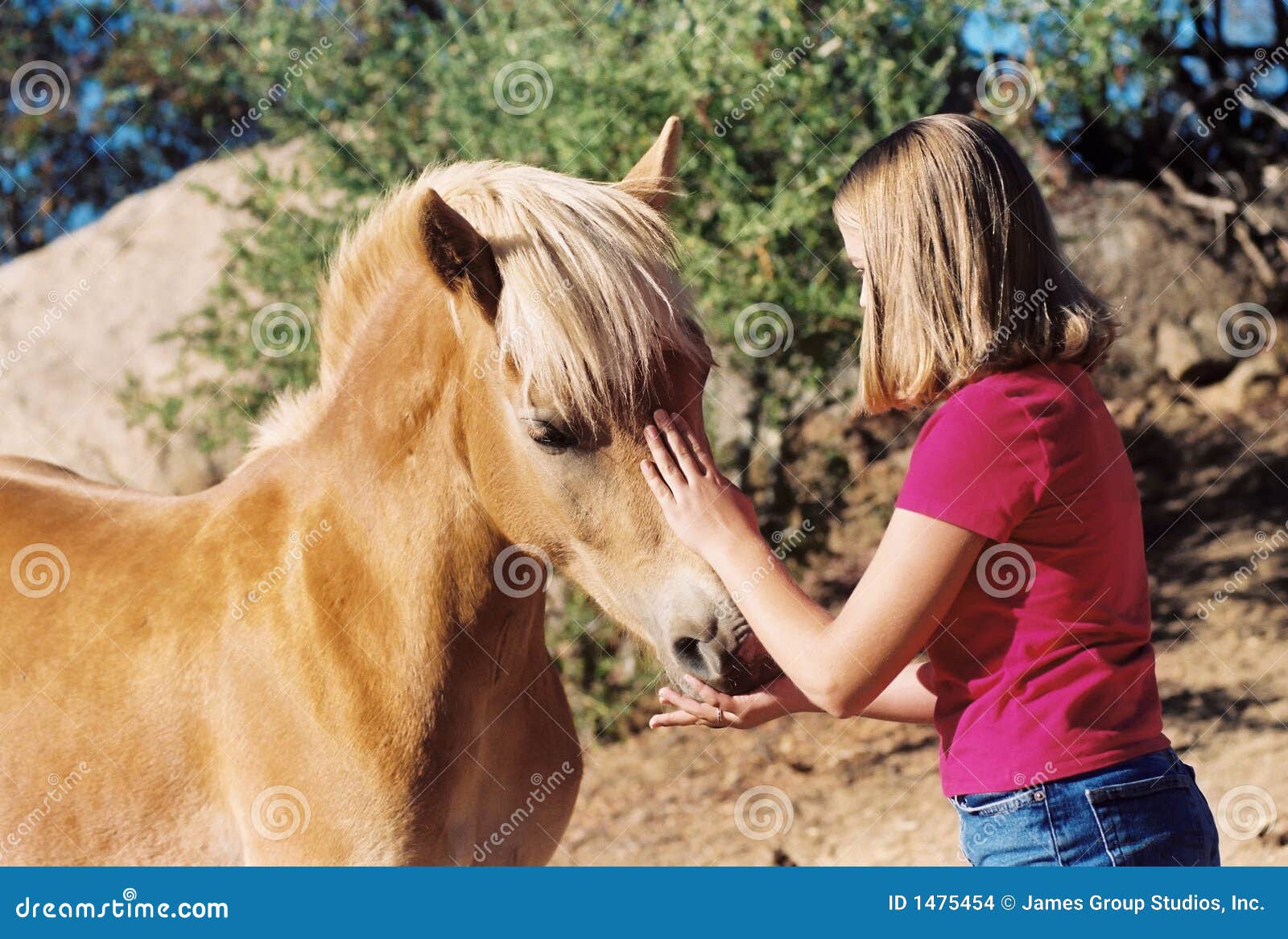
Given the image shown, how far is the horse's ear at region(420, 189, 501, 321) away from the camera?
2.15 meters

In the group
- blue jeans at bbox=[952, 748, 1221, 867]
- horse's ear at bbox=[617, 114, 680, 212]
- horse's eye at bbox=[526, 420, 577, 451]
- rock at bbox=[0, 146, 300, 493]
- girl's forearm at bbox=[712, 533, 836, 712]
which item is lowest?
rock at bbox=[0, 146, 300, 493]

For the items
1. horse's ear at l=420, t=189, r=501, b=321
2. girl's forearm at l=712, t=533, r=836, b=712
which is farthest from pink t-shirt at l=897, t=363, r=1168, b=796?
horse's ear at l=420, t=189, r=501, b=321

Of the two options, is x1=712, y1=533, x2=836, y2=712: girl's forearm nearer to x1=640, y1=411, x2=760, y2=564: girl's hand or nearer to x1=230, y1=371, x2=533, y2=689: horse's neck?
x1=640, y1=411, x2=760, y2=564: girl's hand

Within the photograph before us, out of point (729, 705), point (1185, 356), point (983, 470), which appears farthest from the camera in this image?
point (1185, 356)

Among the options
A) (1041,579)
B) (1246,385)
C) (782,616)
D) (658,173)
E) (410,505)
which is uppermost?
(658,173)

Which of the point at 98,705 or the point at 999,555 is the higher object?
the point at 999,555

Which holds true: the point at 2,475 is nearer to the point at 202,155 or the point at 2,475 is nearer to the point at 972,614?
the point at 972,614

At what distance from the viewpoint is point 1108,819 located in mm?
1664

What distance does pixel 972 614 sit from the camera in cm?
174

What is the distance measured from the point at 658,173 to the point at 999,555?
139 cm

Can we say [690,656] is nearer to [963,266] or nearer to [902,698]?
[902,698]

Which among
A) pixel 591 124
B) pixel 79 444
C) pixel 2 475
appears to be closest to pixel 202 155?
pixel 79 444

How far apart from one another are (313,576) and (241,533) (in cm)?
27

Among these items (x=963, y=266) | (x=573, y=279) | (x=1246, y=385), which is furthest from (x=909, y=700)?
(x=1246, y=385)
